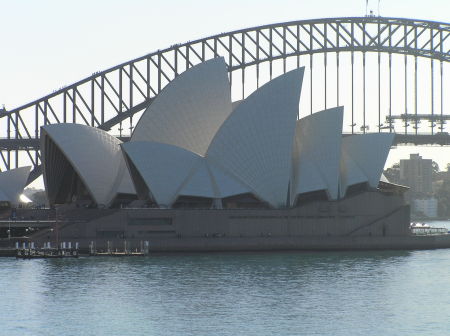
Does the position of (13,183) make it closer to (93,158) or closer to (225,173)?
(93,158)

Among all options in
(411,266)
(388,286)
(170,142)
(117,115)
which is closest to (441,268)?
(411,266)

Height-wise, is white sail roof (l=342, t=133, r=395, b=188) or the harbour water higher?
white sail roof (l=342, t=133, r=395, b=188)

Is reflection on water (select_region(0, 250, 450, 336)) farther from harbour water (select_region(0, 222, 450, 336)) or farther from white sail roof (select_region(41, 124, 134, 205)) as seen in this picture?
white sail roof (select_region(41, 124, 134, 205))

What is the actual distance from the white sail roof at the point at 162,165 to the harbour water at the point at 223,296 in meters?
8.95

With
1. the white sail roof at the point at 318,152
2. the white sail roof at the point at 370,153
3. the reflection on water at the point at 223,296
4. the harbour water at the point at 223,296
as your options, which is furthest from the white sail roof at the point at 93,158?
the white sail roof at the point at 370,153

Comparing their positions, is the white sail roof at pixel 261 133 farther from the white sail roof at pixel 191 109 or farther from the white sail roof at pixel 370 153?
the white sail roof at pixel 370 153

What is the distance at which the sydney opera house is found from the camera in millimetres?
76188

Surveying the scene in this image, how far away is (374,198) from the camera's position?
81125 millimetres

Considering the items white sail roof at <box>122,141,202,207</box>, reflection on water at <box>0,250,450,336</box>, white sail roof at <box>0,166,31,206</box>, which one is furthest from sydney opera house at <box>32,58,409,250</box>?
white sail roof at <box>0,166,31,206</box>

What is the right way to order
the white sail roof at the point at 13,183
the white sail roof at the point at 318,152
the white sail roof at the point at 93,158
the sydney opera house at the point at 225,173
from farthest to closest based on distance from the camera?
the white sail roof at the point at 13,183 → the white sail roof at the point at 318,152 → the white sail roof at the point at 93,158 → the sydney opera house at the point at 225,173

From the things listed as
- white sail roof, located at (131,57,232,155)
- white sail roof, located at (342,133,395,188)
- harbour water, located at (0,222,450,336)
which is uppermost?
white sail roof, located at (131,57,232,155)

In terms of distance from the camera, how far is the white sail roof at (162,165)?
76.3 m

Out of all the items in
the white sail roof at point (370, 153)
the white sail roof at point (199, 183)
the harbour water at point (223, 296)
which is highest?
the white sail roof at point (370, 153)

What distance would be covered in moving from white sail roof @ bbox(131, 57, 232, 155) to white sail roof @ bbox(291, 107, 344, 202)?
6.23 meters
